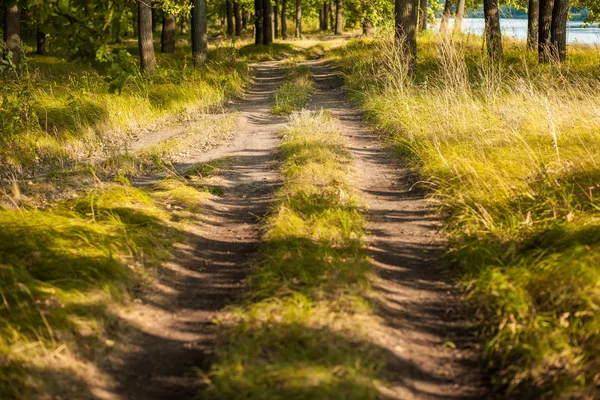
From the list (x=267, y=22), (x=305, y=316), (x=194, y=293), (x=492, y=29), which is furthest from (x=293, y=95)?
(x=267, y=22)

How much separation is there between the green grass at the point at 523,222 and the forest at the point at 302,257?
0.02 metres

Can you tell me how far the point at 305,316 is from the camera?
13.9ft

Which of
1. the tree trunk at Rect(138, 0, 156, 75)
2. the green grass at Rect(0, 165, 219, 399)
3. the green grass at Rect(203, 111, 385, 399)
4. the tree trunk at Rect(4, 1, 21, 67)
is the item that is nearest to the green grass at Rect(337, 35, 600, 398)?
the green grass at Rect(203, 111, 385, 399)

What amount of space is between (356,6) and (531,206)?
33828 millimetres

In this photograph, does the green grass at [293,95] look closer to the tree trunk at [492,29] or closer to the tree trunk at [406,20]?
the tree trunk at [406,20]

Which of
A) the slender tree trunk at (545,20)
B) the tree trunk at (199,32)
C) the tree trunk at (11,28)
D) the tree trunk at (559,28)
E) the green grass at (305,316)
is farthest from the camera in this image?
the tree trunk at (199,32)

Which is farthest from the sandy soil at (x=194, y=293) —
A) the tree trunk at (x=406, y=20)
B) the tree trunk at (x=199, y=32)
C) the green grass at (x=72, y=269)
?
the tree trunk at (x=199, y=32)

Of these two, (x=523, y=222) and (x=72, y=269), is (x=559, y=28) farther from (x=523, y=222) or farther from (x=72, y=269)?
(x=72, y=269)

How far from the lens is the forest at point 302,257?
381cm

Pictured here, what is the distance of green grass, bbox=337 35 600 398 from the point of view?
3.79 meters

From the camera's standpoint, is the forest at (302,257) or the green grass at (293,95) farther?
the green grass at (293,95)

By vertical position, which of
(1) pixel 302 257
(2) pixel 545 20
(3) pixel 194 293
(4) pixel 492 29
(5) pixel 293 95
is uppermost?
(2) pixel 545 20

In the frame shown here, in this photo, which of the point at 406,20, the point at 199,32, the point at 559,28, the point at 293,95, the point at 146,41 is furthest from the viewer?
the point at 199,32

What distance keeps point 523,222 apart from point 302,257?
6.40ft
